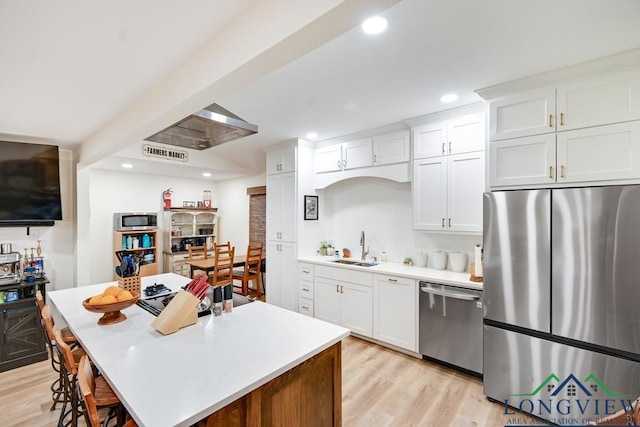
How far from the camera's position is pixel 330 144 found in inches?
162

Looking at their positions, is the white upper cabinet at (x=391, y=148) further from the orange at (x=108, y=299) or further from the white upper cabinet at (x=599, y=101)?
the orange at (x=108, y=299)

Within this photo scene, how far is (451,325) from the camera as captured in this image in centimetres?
274

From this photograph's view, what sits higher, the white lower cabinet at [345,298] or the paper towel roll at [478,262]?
the paper towel roll at [478,262]

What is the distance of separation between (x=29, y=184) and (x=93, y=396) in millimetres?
3124

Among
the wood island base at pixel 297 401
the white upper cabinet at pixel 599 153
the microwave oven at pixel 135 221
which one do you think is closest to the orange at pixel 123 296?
the wood island base at pixel 297 401

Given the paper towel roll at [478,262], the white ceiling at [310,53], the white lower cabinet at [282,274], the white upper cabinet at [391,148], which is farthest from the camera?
the white lower cabinet at [282,274]

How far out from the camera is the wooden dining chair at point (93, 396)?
3.63 ft

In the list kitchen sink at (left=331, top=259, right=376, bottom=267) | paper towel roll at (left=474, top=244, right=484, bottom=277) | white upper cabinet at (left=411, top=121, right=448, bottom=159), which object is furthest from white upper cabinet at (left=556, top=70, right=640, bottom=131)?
kitchen sink at (left=331, top=259, right=376, bottom=267)

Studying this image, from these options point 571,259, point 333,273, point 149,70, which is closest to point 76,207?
point 149,70

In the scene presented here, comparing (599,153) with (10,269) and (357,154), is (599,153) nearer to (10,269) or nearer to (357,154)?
(357,154)

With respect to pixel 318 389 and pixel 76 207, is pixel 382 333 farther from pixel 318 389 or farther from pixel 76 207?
pixel 76 207

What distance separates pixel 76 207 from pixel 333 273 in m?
3.33

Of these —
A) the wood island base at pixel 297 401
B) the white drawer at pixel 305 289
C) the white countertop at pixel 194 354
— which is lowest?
the white drawer at pixel 305 289

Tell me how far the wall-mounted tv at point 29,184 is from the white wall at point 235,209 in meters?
3.08
